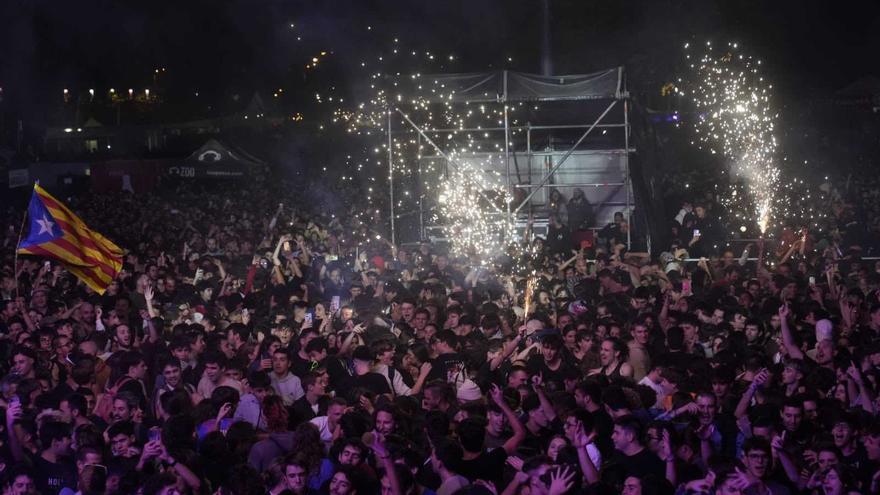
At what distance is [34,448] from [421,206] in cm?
1170

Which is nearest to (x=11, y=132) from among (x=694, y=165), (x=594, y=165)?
(x=694, y=165)

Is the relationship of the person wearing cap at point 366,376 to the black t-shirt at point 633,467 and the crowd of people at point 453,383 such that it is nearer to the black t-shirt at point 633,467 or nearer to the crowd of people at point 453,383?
the crowd of people at point 453,383

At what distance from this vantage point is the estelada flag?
10305 mm

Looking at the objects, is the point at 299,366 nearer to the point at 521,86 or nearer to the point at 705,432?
the point at 705,432

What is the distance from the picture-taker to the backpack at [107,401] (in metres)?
7.55

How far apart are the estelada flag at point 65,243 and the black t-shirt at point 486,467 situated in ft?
20.1

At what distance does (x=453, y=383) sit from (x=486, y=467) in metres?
2.01

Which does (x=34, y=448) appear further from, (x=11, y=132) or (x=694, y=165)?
(x=11, y=132)

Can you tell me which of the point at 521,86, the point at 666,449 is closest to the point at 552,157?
the point at 521,86

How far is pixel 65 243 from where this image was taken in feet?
34.2

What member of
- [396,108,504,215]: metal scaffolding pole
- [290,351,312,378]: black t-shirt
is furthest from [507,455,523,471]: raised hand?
[396,108,504,215]: metal scaffolding pole

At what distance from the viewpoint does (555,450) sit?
5684mm

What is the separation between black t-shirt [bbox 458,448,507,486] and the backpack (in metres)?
3.11

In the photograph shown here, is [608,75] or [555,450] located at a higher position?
[608,75]
